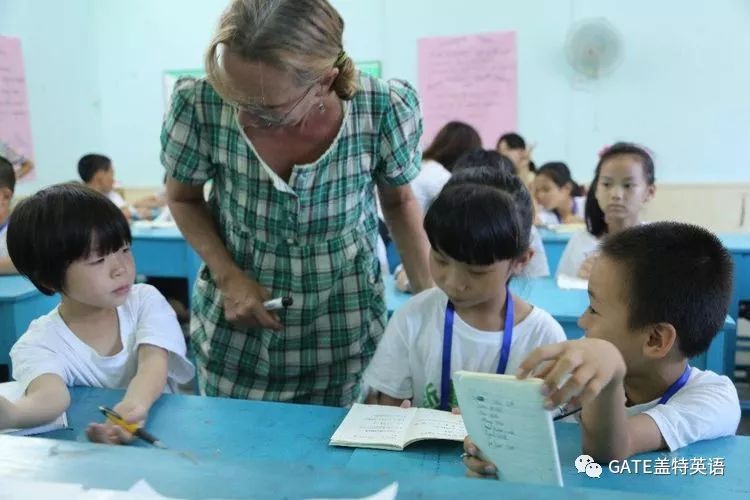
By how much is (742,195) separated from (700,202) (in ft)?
0.92

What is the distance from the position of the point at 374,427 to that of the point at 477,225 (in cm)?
41

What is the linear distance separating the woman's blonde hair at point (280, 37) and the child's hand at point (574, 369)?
0.59 m

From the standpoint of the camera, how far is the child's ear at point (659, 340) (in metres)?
0.98

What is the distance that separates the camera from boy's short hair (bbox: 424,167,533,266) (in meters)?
1.15

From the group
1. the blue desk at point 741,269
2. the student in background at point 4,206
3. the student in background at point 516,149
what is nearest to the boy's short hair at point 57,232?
the student in background at point 4,206

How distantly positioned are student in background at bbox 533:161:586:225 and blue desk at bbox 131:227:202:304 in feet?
6.66

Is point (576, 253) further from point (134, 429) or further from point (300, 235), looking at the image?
point (134, 429)

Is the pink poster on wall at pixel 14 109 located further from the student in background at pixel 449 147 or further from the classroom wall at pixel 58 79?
the student in background at pixel 449 147

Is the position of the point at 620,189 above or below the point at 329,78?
below

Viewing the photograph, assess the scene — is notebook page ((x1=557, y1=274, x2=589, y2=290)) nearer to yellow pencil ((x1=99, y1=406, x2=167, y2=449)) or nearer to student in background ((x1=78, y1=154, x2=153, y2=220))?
yellow pencil ((x1=99, y1=406, x2=167, y2=449))

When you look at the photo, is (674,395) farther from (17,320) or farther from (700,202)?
(700,202)

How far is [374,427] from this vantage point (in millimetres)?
963

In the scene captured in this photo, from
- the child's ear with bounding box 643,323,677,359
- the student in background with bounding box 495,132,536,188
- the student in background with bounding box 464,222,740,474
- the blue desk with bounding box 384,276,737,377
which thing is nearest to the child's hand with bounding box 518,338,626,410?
the student in background with bounding box 464,222,740,474

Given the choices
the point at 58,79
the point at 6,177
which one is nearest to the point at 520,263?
the point at 6,177
